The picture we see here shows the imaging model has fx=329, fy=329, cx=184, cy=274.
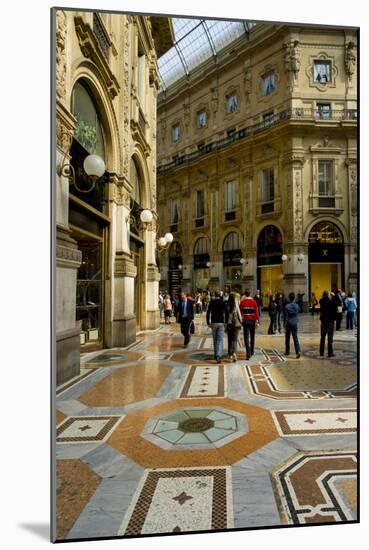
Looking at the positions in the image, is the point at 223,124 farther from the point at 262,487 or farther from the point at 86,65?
the point at 262,487

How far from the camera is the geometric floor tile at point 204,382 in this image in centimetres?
351

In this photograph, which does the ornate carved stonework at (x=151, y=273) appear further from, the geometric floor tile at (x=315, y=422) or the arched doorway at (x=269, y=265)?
the geometric floor tile at (x=315, y=422)

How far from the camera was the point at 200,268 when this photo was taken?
1269 centimetres

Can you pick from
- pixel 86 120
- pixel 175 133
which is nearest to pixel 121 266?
pixel 86 120

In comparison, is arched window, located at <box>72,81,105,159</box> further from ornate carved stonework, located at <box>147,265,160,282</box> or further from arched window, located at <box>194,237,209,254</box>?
arched window, located at <box>194,237,209,254</box>

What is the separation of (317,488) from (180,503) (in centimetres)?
76

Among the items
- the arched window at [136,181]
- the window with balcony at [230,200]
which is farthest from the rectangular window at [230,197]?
the arched window at [136,181]

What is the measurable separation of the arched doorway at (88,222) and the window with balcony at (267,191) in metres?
2.90

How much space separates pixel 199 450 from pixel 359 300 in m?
1.42

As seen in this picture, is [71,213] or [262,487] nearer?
[262,487]

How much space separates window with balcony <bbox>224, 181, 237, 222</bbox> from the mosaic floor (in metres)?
3.99

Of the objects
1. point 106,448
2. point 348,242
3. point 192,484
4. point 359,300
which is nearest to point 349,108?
point 348,242

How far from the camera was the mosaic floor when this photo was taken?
165cm

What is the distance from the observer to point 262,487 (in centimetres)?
183
